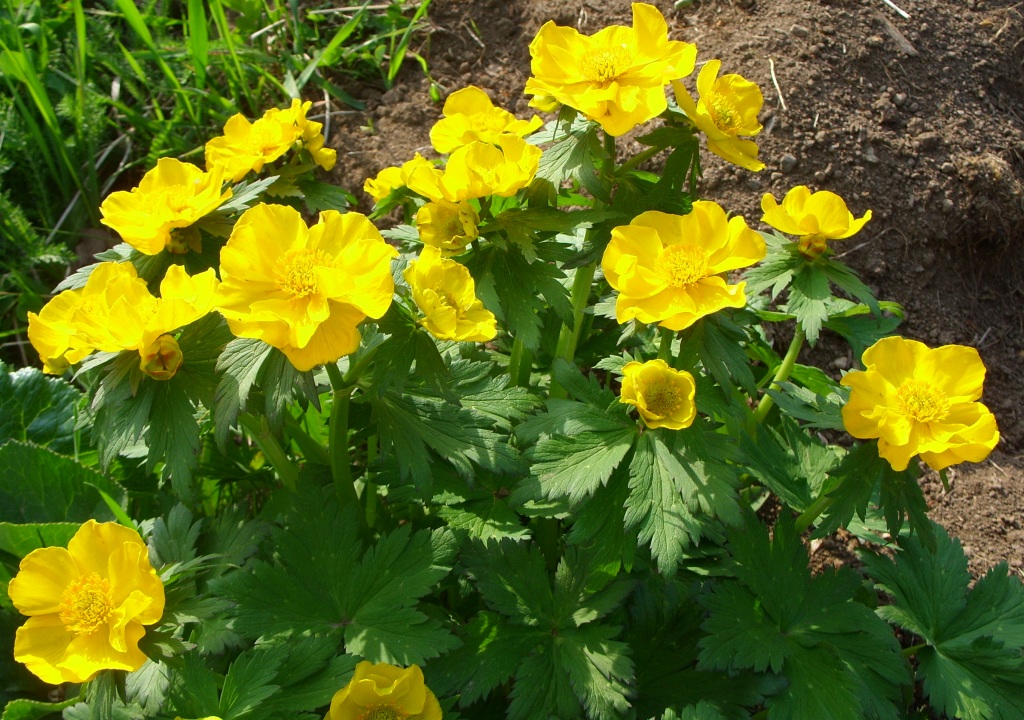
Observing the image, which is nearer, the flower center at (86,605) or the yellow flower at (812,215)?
the flower center at (86,605)

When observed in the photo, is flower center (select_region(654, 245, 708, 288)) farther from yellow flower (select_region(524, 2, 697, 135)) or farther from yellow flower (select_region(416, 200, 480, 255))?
yellow flower (select_region(416, 200, 480, 255))

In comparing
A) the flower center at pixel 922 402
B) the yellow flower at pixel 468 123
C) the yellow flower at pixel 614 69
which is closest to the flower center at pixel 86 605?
the yellow flower at pixel 468 123

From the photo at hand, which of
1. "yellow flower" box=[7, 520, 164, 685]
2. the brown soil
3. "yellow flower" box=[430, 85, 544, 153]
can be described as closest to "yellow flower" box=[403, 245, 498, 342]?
"yellow flower" box=[430, 85, 544, 153]

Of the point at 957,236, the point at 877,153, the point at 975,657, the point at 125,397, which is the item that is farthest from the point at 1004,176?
the point at 125,397

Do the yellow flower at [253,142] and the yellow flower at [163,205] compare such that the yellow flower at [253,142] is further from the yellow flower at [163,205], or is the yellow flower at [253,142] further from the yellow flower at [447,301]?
the yellow flower at [447,301]

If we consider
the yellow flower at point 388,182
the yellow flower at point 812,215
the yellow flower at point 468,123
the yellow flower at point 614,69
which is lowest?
the yellow flower at point 812,215

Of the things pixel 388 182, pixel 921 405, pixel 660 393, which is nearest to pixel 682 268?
pixel 660 393
